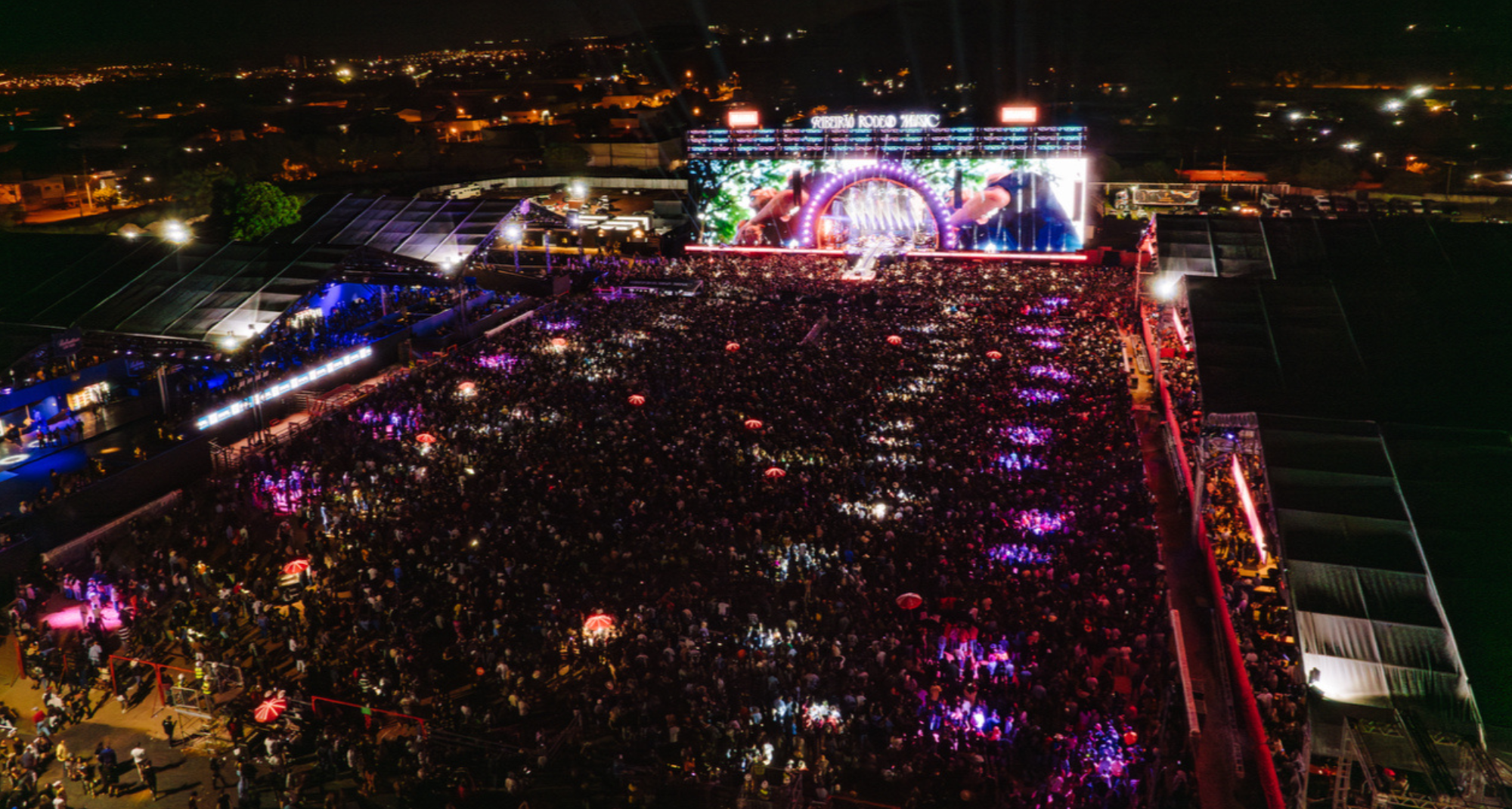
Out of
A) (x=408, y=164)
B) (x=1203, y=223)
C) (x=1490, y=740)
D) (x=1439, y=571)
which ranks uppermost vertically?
(x=408, y=164)

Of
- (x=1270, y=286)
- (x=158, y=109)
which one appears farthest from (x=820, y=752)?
(x=158, y=109)

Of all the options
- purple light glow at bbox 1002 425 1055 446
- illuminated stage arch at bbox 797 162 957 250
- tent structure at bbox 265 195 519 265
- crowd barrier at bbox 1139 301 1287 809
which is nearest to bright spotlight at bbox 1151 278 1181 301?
crowd barrier at bbox 1139 301 1287 809

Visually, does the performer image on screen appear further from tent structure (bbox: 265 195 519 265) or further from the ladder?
the ladder

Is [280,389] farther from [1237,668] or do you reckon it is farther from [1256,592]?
[1256,592]

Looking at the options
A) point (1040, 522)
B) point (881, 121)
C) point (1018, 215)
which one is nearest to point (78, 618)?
point (1040, 522)

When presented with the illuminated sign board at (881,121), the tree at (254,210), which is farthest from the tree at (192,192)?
the illuminated sign board at (881,121)

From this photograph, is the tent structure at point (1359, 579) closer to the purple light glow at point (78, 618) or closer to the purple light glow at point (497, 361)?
the purple light glow at point (78, 618)

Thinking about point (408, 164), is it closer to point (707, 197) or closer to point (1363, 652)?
point (707, 197)
